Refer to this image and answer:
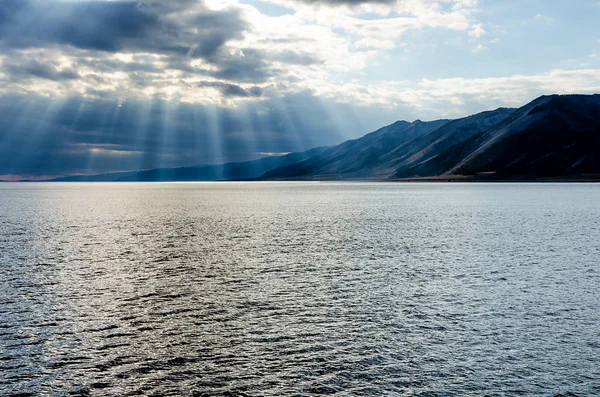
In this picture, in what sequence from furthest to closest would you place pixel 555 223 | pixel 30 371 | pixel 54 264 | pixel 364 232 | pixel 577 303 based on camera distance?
1. pixel 555 223
2. pixel 364 232
3. pixel 54 264
4. pixel 577 303
5. pixel 30 371

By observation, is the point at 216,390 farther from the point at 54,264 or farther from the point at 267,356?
the point at 54,264

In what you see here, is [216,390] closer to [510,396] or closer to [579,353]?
[510,396]

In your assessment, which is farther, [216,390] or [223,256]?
[223,256]

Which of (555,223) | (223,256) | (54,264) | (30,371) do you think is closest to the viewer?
(30,371)

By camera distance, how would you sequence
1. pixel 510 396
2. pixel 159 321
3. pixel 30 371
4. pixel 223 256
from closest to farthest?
pixel 510 396 → pixel 30 371 → pixel 159 321 → pixel 223 256

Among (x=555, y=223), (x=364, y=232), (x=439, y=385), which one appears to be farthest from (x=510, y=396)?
(x=555, y=223)

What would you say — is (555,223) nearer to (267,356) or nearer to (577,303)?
(577,303)

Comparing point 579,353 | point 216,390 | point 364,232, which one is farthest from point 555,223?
point 216,390

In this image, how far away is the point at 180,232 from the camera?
92.1m

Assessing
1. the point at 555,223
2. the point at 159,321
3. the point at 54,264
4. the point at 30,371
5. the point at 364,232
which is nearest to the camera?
the point at 30,371

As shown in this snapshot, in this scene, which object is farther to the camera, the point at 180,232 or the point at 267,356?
the point at 180,232

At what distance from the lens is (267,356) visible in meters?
25.8

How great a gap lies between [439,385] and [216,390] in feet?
33.1

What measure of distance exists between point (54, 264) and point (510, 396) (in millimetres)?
49451
